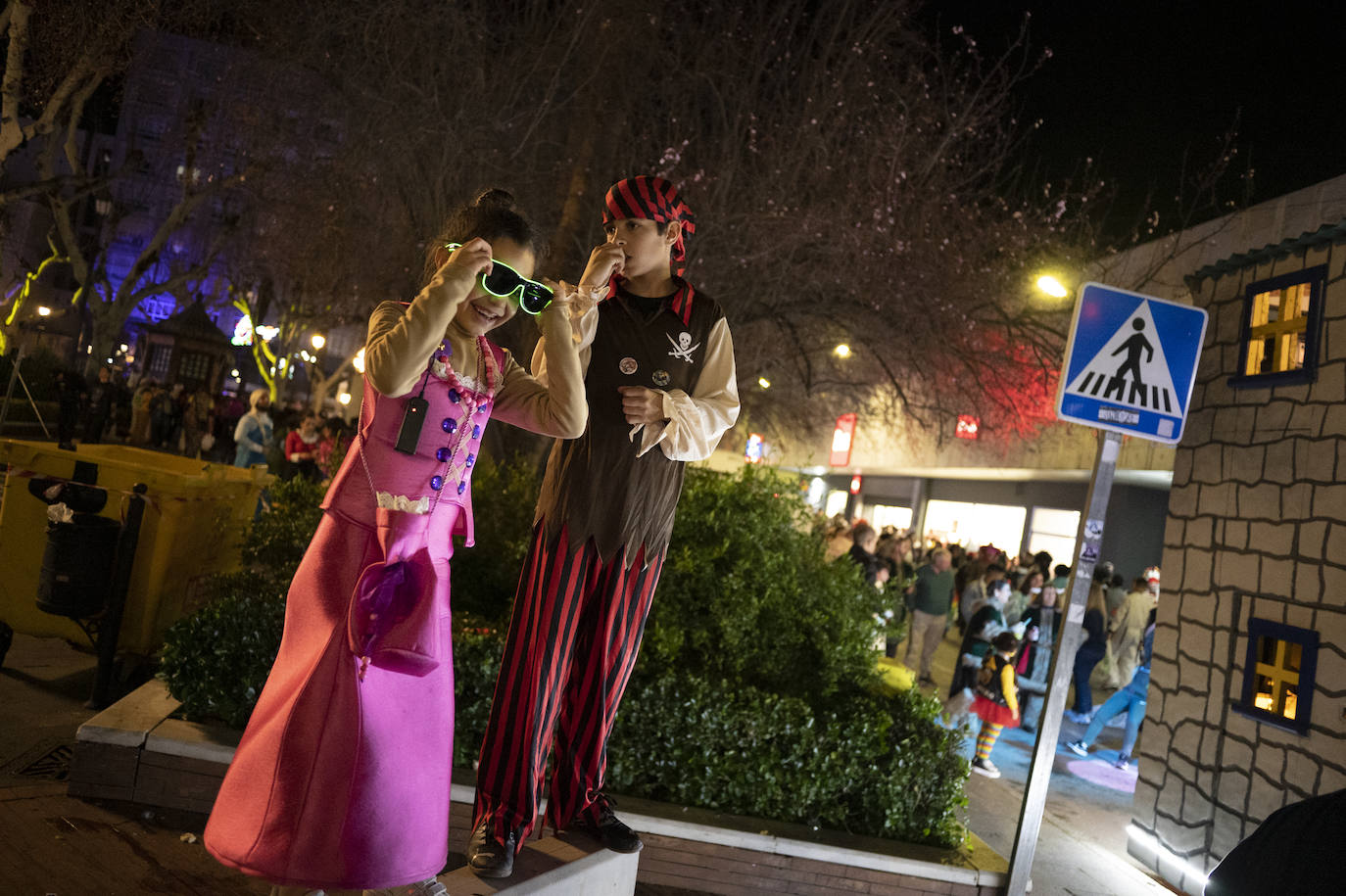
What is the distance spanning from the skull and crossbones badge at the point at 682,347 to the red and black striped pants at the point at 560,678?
0.62 m

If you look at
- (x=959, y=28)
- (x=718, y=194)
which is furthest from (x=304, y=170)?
(x=959, y=28)

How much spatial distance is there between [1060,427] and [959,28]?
7984 mm

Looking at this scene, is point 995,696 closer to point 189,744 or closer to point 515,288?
point 189,744

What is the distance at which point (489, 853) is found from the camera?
278 cm

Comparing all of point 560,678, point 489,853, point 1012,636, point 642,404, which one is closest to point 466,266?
point 642,404

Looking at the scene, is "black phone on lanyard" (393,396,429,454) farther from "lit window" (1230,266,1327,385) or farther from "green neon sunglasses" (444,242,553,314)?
"lit window" (1230,266,1327,385)

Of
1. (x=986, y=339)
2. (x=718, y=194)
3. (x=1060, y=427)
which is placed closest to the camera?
(x=718, y=194)

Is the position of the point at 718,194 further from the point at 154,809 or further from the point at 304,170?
the point at 154,809

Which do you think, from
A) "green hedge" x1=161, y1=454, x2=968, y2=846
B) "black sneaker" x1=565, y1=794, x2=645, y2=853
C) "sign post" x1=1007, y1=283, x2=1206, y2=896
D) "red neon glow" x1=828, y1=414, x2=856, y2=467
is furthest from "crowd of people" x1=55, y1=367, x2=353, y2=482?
"red neon glow" x1=828, y1=414, x2=856, y2=467

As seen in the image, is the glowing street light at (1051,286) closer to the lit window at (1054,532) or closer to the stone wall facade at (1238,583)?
the stone wall facade at (1238,583)

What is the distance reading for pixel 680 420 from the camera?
284 centimetres

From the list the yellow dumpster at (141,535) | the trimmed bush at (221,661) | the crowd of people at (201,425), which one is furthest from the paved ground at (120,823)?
the crowd of people at (201,425)

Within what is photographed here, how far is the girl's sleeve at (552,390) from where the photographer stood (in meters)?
2.46

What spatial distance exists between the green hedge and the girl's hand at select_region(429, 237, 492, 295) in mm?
2637
